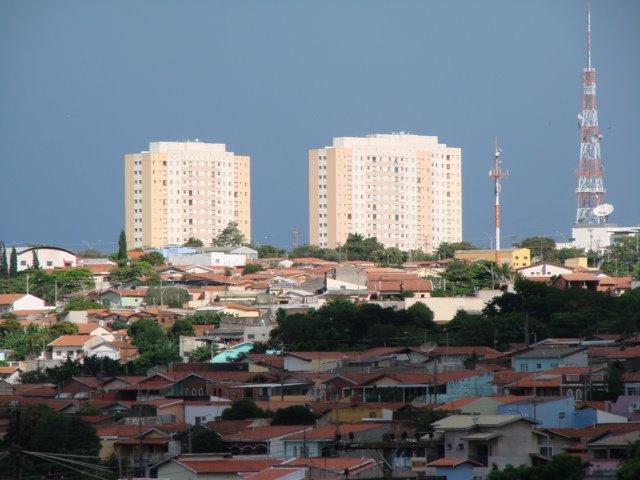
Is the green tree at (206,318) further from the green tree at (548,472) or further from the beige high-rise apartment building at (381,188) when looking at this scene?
the beige high-rise apartment building at (381,188)

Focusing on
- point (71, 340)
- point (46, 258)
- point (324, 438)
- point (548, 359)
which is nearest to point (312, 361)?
point (548, 359)

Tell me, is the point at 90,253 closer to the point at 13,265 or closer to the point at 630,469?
the point at 13,265

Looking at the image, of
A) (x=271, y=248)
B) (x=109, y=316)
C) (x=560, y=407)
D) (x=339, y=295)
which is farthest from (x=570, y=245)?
(x=560, y=407)

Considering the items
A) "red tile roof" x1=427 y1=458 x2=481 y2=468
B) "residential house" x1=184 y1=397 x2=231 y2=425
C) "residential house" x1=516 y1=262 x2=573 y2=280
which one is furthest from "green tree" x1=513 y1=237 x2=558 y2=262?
"red tile roof" x1=427 y1=458 x2=481 y2=468

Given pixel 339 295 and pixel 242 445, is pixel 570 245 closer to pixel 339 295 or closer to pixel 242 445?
pixel 339 295

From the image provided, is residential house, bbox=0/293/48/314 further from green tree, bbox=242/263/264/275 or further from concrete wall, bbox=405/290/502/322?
concrete wall, bbox=405/290/502/322

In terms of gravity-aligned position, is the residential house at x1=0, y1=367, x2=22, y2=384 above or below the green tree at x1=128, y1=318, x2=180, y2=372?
below
